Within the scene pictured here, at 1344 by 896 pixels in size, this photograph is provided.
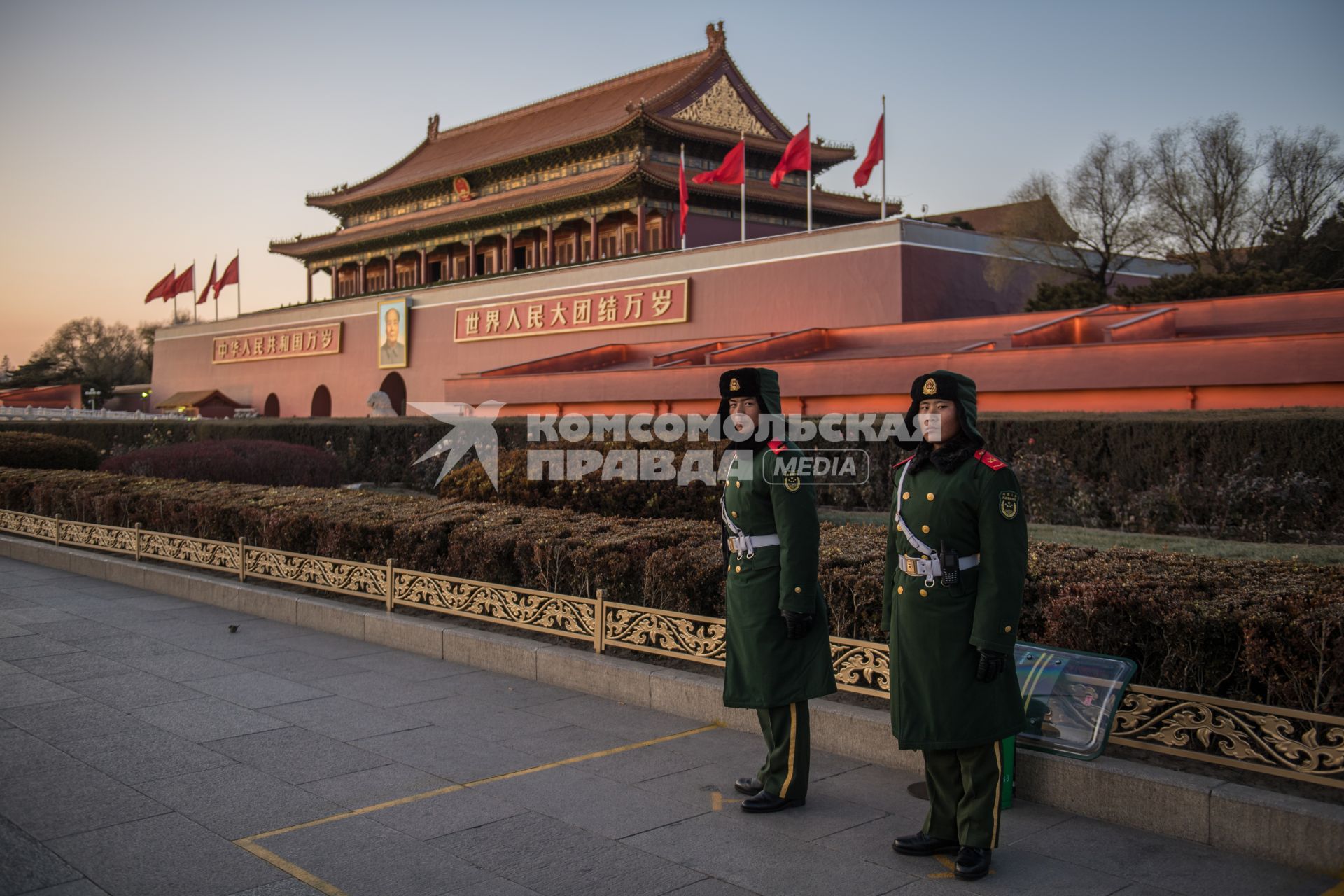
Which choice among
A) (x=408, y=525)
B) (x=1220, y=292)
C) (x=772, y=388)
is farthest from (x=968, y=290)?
(x=772, y=388)

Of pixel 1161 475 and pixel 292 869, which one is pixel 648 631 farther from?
pixel 1161 475

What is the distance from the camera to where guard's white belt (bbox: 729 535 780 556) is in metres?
4.07

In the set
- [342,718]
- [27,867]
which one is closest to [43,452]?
[342,718]

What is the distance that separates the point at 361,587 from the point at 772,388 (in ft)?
14.4

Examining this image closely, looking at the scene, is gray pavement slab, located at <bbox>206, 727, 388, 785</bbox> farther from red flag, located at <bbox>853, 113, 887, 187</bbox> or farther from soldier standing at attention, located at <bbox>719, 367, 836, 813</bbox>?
red flag, located at <bbox>853, 113, 887, 187</bbox>

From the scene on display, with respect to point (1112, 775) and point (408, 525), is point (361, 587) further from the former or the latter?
point (1112, 775)

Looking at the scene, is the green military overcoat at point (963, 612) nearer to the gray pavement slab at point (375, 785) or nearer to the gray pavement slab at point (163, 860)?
the gray pavement slab at point (375, 785)

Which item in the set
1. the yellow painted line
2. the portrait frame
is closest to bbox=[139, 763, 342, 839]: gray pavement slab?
the yellow painted line

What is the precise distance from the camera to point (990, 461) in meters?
3.45

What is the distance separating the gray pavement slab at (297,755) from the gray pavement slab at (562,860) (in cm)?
94

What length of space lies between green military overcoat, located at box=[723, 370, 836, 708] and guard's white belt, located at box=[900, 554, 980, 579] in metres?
0.42

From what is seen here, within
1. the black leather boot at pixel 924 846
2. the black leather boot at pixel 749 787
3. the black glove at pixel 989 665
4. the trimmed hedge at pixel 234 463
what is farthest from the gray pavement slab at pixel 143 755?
the trimmed hedge at pixel 234 463

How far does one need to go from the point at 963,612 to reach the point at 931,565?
0.18m

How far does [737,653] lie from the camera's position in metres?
4.12
